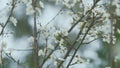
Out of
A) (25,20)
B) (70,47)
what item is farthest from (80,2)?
(25,20)

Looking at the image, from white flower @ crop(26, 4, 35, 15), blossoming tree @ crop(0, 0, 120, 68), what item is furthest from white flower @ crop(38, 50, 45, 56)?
white flower @ crop(26, 4, 35, 15)

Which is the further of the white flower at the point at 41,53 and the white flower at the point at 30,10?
the white flower at the point at 41,53

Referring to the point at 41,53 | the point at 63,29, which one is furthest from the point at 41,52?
the point at 63,29

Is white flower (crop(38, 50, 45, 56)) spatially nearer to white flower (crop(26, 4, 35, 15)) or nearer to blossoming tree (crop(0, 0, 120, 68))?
blossoming tree (crop(0, 0, 120, 68))

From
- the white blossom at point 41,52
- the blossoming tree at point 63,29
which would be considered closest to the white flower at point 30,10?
the blossoming tree at point 63,29

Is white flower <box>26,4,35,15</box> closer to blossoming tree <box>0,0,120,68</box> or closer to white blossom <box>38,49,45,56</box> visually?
blossoming tree <box>0,0,120,68</box>

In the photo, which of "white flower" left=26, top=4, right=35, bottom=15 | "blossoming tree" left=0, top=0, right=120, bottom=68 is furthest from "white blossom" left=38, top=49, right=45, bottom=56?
"white flower" left=26, top=4, right=35, bottom=15

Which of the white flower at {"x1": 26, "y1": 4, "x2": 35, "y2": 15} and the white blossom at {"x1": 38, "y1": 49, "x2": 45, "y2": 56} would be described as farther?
the white blossom at {"x1": 38, "y1": 49, "x2": 45, "y2": 56}

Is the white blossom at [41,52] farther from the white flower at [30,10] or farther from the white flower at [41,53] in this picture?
the white flower at [30,10]

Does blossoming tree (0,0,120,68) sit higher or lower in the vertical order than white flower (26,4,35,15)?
lower

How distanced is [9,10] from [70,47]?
0.50 m

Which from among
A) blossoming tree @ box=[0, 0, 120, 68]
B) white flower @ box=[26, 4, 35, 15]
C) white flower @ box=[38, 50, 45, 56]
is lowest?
white flower @ box=[38, 50, 45, 56]

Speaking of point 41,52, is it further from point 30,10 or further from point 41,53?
A: point 30,10

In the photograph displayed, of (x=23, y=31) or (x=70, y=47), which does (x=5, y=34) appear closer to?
(x=70, y=47)
